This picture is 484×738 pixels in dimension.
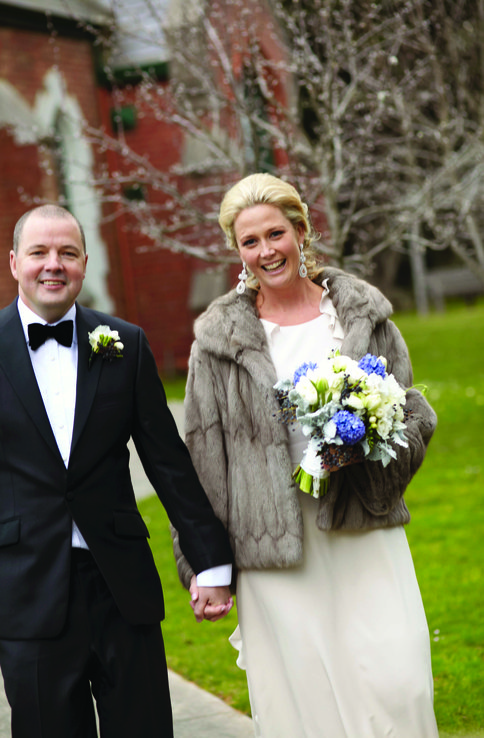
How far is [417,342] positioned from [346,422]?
16385mm

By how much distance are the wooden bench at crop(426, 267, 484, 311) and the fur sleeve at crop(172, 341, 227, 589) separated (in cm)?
2789

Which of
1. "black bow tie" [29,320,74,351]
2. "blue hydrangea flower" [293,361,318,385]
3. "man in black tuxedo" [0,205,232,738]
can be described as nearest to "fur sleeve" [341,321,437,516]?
"blue hydrangea flower" [293,361,318,385]

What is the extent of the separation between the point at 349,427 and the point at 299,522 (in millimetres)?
530

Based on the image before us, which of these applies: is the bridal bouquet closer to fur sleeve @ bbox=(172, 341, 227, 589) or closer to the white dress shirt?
fur sleeve @ bbox=(172, 341, 227, 589)

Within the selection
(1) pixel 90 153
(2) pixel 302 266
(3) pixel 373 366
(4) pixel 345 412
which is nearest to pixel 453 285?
(1) pixel 90 153

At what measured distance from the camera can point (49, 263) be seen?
3078mm

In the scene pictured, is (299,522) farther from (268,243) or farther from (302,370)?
(268,243)

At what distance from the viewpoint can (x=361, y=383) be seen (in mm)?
3189

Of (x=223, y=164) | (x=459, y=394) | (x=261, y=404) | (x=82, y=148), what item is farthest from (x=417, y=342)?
(x=261, y=404)

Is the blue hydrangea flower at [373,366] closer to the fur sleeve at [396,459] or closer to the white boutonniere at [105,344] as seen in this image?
the fur sleeve at [396,459]

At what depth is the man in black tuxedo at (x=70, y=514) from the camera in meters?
3.02

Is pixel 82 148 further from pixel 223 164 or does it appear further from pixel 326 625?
pixel 326 625

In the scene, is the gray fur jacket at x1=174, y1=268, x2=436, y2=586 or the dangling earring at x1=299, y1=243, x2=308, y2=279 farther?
the dangling earring at x1=299, y1=243, x2=308, y2=279

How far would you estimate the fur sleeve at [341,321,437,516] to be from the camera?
3.42 metres
